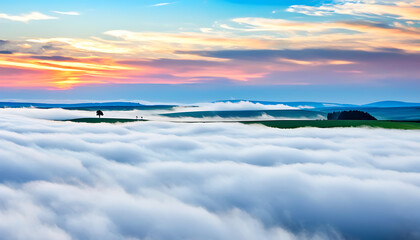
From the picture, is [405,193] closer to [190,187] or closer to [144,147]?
[190,187]

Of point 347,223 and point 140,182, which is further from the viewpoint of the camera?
point 140,182

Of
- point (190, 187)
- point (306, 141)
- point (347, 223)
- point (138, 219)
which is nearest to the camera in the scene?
point (138, 219)

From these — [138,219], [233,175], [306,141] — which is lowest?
[138,219]

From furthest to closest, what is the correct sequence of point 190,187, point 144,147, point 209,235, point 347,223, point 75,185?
point 144,147, point 75,185, point 190,187, point 347,223, point 209,235

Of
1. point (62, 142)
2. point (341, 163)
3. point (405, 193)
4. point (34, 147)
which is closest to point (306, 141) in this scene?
point (341, 163)

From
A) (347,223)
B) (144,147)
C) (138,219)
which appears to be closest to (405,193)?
(347,223)

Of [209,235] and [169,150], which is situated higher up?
[169,150]

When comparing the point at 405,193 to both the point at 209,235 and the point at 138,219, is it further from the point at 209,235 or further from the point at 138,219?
the point at 138,219

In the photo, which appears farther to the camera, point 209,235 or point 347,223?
point 347,223

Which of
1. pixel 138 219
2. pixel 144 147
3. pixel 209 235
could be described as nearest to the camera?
pixel 209 235
